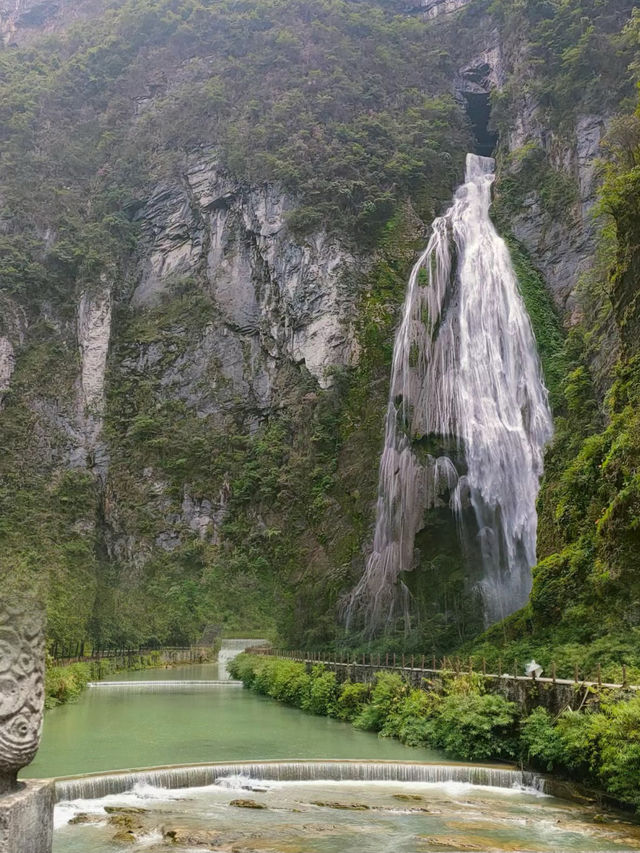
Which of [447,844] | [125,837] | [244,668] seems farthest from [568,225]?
[125,837]

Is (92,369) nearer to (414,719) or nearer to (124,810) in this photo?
(414,719)

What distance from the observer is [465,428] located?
2791cm

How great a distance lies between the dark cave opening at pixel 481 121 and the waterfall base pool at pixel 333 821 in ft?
150

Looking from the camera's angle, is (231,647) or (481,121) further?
(481,121)

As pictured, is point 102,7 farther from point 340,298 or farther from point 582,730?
point 582,730

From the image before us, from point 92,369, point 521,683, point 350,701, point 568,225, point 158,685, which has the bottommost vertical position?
point 158,685

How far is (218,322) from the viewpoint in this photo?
48.7 m

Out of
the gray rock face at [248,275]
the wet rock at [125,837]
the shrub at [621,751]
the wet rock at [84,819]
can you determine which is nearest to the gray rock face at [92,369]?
the gray rock face at [248,275]

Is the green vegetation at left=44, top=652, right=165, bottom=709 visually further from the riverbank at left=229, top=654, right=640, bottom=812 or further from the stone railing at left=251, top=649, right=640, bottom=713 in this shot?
the stone railing at left=251, top=649, right=640, bottom=713

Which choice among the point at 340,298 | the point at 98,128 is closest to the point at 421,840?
the point at 340,298

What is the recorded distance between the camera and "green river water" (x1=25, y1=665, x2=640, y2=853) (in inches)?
345

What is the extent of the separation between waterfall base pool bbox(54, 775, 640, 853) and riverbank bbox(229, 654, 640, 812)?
616 mm

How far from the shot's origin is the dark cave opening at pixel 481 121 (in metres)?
50.8

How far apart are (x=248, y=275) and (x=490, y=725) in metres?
38.7
